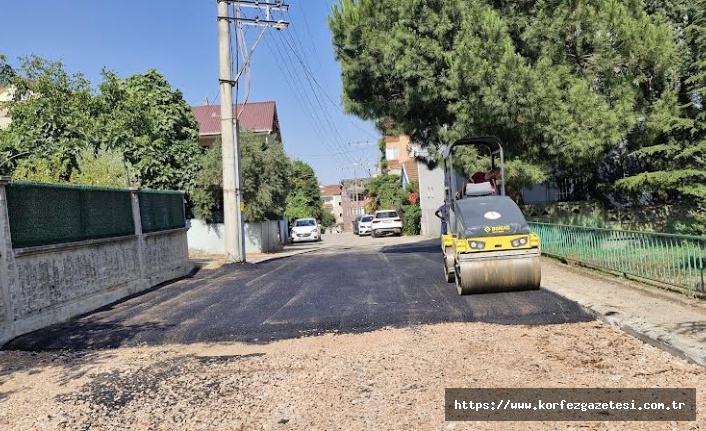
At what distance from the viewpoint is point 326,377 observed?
528cm

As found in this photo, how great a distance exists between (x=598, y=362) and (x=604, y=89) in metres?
11.7

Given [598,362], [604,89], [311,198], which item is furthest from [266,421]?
[311,198]

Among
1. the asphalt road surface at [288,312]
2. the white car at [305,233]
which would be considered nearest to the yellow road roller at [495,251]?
the asphalt road surface at [288,312]

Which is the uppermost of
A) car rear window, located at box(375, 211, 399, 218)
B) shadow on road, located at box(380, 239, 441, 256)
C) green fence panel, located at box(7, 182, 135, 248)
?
green fence panel, located at box(7, 182, 135, 248)

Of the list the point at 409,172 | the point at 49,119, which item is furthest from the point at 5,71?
the point at 409,172

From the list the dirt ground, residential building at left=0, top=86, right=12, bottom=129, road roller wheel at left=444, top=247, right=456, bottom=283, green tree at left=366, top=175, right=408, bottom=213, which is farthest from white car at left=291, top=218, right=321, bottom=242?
the dirt ground

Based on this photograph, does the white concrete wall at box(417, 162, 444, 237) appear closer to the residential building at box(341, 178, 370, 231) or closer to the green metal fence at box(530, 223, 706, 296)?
the green metal fence at box(530, 223, 706, 296)

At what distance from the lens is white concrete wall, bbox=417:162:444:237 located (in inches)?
1309

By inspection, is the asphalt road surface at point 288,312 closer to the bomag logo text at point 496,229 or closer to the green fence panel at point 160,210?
the bomag logo text at point 496,229

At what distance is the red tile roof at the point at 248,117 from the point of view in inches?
1547

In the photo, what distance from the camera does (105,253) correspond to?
10.5m

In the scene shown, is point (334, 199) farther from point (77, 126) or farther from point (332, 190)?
point (77, 126)

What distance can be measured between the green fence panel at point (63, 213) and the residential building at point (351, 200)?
307 feet

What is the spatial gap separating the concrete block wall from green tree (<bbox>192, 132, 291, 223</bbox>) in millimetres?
9999
